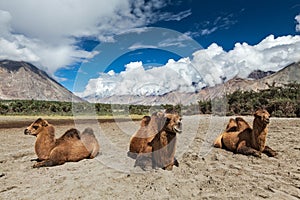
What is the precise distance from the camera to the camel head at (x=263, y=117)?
9141mm

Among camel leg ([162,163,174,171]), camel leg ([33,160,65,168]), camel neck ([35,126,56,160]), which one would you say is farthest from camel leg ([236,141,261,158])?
camel neck ([35,126,56,160])

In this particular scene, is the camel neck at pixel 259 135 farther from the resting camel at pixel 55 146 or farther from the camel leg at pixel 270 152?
the resting camel at pixel 55 146

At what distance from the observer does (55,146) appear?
29.8 ft

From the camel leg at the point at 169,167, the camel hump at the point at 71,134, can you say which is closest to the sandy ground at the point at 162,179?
the camel leg at the point at 169,167

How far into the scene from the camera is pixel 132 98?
416 inches

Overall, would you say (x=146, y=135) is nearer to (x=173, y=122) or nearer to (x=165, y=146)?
(x=165, y=146)

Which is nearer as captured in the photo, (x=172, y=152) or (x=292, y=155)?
(x=172, y=152)

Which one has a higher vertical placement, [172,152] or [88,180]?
[172,152]

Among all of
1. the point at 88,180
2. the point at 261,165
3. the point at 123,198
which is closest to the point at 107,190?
the point at 123,198

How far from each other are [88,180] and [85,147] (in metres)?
2.85

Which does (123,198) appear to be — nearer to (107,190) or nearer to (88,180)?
(107,190)

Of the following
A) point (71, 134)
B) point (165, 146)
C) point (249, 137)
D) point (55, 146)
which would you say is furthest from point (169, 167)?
point (249, 137)

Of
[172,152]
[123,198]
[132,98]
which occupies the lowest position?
[123,198]

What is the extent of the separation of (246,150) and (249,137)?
2.48ft
